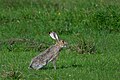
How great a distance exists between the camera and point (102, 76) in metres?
11.6

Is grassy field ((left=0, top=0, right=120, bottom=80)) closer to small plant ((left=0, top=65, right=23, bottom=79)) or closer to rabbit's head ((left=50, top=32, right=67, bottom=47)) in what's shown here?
small plant ((left=0, top=65, right=23, bottom=79))

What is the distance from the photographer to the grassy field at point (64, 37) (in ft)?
39.2

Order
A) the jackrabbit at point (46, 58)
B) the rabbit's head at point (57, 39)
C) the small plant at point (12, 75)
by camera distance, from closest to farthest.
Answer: the small plant at point (12, 75) < the jackrabbit at point (46, 58) < the rabbit's head at point (57, 39)

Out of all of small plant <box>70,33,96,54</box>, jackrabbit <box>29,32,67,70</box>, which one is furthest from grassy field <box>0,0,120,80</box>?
jackrabbit <box>29,32,67,70</box>

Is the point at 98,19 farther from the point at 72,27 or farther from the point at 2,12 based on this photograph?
the point at 2,12

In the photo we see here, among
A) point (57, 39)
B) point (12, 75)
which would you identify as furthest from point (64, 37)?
point (12, 75)

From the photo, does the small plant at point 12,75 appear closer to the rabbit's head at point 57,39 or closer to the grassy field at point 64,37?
the grassy field at point 64,37

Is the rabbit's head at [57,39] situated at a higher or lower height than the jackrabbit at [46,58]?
higher

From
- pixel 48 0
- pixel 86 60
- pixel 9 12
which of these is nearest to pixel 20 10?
pixel 9 12

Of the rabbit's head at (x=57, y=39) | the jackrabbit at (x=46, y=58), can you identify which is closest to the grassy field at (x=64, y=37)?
the jackrabbit at (x=46, y=58)

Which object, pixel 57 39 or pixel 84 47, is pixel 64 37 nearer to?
pixel 84 47

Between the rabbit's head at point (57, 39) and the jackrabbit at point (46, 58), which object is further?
the rabbit's head at point (57, 39)

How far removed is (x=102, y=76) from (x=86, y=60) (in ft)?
6.31

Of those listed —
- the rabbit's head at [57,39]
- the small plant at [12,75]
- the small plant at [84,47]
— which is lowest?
the small plant at [84,47]
